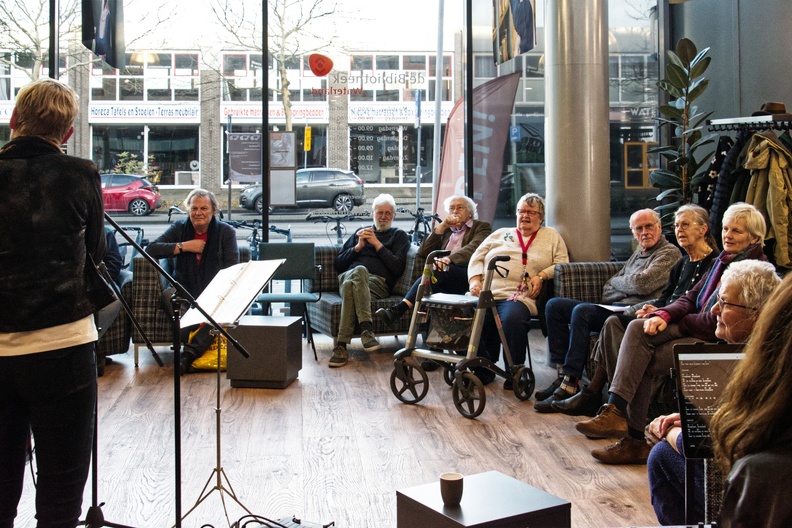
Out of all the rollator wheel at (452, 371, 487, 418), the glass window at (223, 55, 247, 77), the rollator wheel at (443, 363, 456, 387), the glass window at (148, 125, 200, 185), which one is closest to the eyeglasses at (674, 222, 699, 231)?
the rollator wheel at (452, 371, 487, 418)

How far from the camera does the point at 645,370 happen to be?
4.35m

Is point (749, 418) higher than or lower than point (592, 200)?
lower

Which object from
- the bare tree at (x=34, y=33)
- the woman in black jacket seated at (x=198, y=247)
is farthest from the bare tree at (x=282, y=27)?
the woman in black jacket seated at (x=198, y=247)

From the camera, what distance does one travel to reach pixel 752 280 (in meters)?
3.11

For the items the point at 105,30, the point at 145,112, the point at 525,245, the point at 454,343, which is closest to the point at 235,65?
the point at 145,112

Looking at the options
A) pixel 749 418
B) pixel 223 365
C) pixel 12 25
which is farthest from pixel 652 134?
pixel 749 418

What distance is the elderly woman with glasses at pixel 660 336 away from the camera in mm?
4281

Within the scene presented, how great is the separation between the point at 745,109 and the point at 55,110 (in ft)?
20.2

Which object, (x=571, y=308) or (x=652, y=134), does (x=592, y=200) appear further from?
(x=652, y=134)

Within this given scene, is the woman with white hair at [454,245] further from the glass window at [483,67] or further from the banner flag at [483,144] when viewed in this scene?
the glass window at [483,67]

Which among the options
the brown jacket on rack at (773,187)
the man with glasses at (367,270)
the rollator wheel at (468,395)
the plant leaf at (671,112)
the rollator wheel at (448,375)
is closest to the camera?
the rollator wheel at (468,395)

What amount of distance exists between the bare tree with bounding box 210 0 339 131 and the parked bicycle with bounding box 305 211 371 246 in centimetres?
80

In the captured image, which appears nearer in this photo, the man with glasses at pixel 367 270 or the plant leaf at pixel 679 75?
the man with glasses at pixel 367 270

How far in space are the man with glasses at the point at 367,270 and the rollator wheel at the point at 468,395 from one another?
1.40 meters
